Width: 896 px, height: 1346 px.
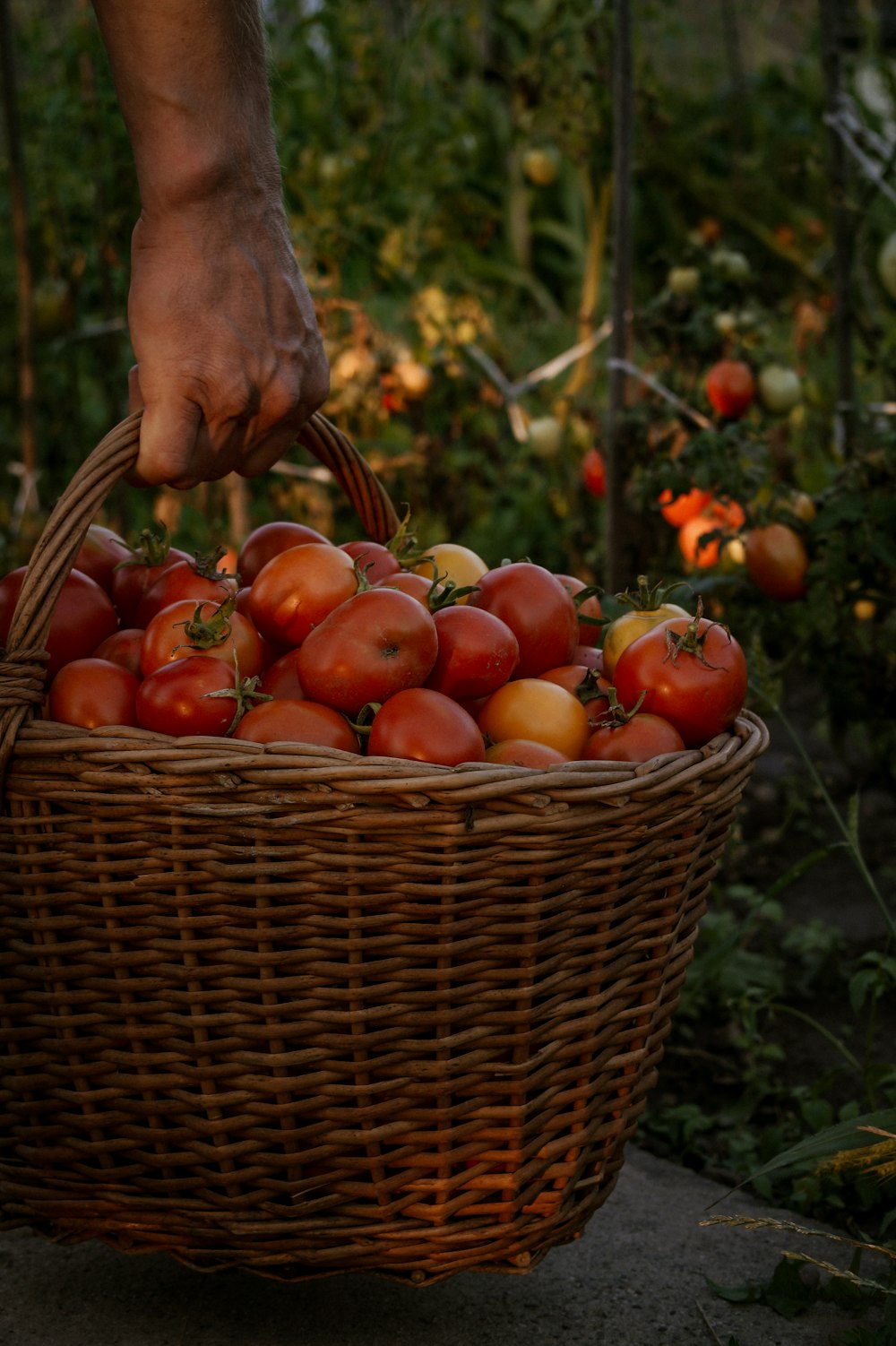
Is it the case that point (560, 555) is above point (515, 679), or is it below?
below

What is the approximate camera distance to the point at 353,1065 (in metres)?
1.20

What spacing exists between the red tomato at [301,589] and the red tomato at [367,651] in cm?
10

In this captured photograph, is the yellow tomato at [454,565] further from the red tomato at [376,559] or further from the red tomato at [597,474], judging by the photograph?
the red tomato at [597,474]

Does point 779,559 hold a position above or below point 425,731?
below

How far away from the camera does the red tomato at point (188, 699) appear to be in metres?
1.28

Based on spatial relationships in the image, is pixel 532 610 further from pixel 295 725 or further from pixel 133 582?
pixel 133 582

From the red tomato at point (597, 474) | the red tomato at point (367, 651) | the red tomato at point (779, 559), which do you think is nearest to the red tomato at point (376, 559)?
the red tomato at point (367, 651)

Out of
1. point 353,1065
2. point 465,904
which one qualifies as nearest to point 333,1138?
point 353,1065

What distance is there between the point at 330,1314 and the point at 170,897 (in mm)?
562

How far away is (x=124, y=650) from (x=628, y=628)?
22.4 inches

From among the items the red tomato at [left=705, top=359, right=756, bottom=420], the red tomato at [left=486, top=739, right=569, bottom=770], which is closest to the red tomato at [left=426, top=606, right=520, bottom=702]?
the red tomato at [left=486, top=739, right=569, bottom=770]

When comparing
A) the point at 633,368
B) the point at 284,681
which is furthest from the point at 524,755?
the point at 633,368

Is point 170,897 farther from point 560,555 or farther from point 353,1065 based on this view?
point 560,555

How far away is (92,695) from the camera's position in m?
1.34
